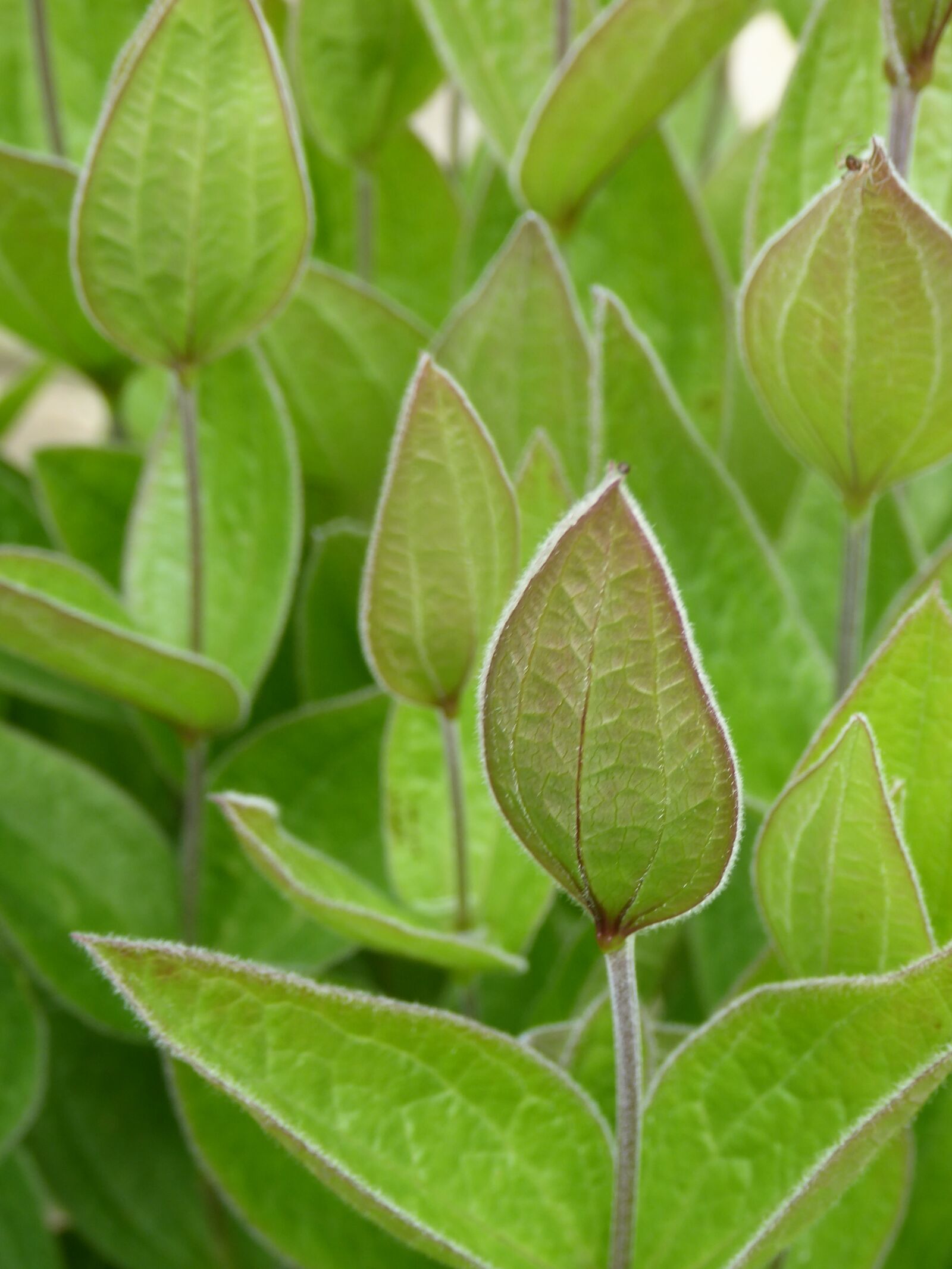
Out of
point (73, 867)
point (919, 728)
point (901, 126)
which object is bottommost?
point (73, 867)

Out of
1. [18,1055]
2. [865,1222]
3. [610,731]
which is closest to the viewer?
[610,731]

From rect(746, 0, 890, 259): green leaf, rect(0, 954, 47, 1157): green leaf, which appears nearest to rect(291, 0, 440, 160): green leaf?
rect(746, 0, 890, 259): green leaf

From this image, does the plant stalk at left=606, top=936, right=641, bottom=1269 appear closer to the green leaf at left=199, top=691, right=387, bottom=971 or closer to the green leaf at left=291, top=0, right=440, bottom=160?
the green leaf at left=199, top=691, right=387, bottom=971

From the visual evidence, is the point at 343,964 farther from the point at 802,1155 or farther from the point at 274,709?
the point at 802,1155

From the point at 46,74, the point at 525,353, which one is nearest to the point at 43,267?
the point at 46,74

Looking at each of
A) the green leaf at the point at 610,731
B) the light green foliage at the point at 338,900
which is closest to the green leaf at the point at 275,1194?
the light green foliage at the point at 338,900

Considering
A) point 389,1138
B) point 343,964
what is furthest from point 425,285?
point 389,1138

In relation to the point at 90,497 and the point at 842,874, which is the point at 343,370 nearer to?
the point at 90,497
